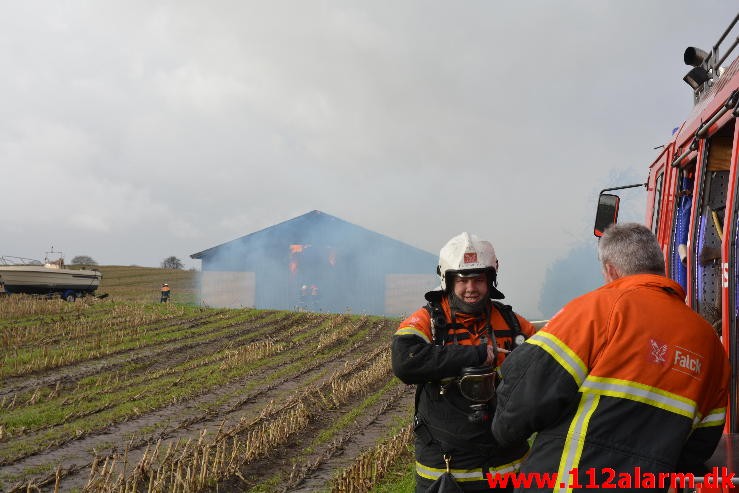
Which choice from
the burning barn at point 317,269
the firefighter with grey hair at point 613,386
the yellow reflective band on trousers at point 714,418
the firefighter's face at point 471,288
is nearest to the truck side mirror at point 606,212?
the firefighter's face at point 471,288

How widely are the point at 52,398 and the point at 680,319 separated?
38.3 ft

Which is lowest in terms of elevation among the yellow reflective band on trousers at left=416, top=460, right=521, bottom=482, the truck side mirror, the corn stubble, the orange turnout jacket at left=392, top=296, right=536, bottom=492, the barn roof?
the corn stubble

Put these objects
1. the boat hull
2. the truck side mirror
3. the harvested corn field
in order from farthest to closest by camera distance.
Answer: the boat hull < the harvested corn field < the truck side mirror

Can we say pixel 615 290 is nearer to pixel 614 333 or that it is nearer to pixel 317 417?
pixel 614 333

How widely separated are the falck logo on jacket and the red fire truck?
719 mm

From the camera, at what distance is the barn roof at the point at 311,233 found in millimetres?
30906

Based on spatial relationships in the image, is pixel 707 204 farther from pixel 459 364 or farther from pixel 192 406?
pixel 192 406

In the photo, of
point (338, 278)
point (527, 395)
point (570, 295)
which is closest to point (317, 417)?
point (527, 395)

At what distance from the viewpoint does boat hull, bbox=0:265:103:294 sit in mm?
28766

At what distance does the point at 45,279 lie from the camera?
29.4 m

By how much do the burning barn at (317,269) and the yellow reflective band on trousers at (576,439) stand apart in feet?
93.6

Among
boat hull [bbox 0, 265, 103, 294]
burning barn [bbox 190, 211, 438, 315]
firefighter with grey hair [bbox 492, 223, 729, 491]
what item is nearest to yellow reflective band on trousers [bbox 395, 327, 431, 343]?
firefighter with grey hair [bbox 492, 223, 729, 491]

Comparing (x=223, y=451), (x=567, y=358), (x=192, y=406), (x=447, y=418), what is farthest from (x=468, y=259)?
(x=192, y=406)

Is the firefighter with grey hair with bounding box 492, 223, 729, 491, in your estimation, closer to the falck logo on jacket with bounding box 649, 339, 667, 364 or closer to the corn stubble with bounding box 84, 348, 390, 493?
the falck logo on jacket with bounding box 649, 339, 667, 364
